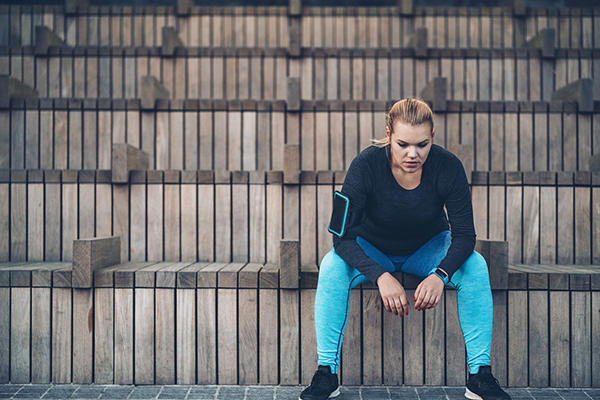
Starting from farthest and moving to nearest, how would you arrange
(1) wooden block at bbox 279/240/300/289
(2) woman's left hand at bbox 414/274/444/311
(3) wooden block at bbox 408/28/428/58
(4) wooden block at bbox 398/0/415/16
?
(4) wooden block at bbox 398/0/415/16
(3) wooden block at bbox 408/28/428/58
(1) wooden block at bbox 279/240/300/289
(2) woman's left hand at bbox 414/274/444/311

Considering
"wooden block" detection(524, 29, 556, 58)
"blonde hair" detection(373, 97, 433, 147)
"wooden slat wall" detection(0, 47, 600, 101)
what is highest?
"wooden block" detection(524, 29, 556, 58)

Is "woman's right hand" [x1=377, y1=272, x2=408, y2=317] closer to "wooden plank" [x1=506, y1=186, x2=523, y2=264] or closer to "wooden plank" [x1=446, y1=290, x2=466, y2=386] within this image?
"wooden plank" [x1=446, y1=290, x2=466, y2=386]

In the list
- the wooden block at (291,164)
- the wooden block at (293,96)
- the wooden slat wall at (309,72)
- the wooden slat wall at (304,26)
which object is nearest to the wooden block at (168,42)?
the wooden slat wall at (309,72)

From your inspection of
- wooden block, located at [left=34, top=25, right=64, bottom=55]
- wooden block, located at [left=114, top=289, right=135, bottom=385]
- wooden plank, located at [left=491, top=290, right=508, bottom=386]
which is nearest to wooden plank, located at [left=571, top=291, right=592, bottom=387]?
wooden plank, located at [left=491, top=290, right=508, bottom=386]

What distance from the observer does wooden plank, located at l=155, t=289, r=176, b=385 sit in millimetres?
2061

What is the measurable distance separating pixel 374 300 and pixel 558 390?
1011 mm

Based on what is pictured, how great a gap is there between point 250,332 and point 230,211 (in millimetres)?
818

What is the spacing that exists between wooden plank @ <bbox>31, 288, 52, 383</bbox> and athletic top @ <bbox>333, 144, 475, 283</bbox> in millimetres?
1555

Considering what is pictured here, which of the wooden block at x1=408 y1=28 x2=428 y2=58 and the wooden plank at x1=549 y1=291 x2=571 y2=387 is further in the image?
the wooden block at x1=408 y1=28 x2=428 y2=58

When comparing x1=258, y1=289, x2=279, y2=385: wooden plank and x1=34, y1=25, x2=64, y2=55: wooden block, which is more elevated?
x1=34, y1=25, x2=64, y2=55: wooden block

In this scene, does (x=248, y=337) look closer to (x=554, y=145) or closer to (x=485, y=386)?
(x=485, y=386)

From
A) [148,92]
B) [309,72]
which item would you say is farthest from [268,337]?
[309,72]

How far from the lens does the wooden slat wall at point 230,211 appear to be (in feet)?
8.33

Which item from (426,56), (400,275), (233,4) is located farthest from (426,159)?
(233,4)
